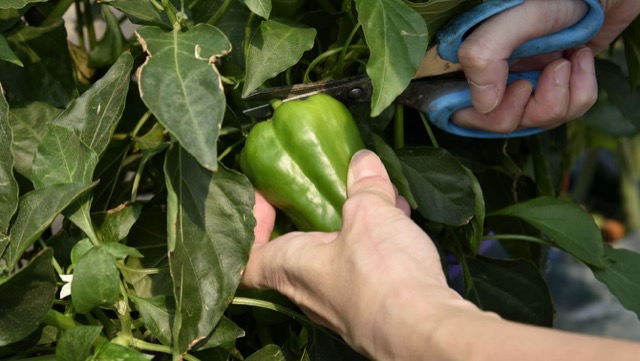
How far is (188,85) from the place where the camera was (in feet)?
2.10

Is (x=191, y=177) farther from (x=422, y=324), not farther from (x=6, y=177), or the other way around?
(x=422, y=324)

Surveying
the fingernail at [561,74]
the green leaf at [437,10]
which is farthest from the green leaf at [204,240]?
the fingernail at [561,74]

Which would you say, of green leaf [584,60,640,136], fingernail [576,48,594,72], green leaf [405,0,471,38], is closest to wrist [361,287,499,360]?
green leaf [405,0,471,38]

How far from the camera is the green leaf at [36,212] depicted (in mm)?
680

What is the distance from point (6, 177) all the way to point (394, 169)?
330mm

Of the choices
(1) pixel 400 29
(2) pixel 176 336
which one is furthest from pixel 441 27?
(2) pixel 176 336

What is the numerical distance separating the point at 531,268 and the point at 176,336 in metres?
0.43

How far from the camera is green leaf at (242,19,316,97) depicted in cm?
73

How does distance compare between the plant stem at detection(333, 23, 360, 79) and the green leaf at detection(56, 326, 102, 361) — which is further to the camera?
the plant stem at detection(333, 23, 360, 79)

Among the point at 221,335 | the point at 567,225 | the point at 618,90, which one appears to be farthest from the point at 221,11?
the point at 618,90

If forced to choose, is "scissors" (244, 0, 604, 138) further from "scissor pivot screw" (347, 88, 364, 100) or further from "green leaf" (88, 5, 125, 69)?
"green leaf" (88, 5, 125, 69)

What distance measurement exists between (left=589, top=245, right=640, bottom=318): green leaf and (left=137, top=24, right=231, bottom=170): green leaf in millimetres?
467

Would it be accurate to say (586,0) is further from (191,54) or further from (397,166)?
(191,54)

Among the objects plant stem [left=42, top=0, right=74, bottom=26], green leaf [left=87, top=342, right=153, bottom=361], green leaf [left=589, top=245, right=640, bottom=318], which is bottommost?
green leaf [left=589, top=245, right=640, bottom=318]
